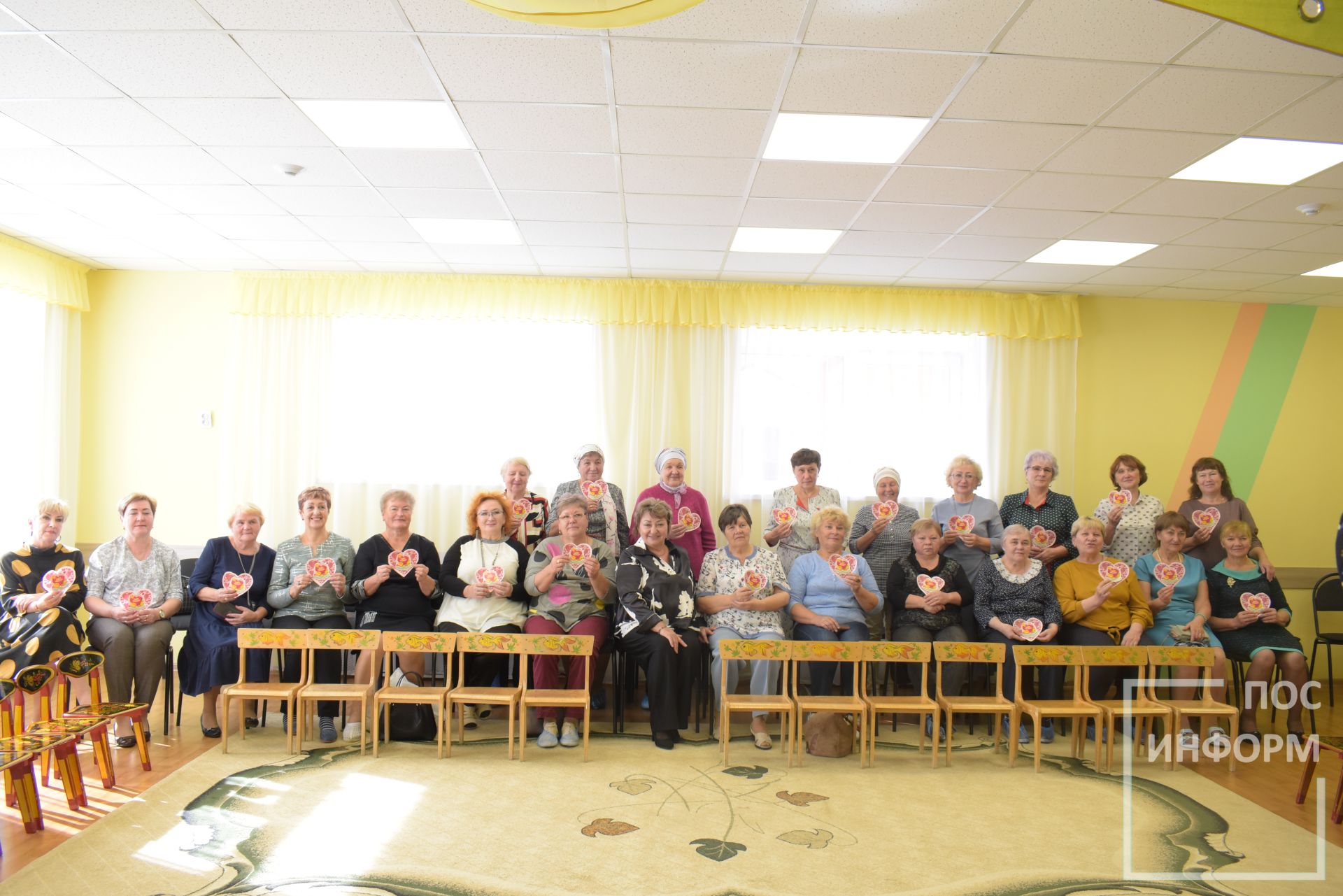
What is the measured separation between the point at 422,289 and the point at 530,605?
2907 millimetres

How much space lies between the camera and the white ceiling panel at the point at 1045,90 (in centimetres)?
326

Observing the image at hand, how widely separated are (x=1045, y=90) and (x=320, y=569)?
13.8ft

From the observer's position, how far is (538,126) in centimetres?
394

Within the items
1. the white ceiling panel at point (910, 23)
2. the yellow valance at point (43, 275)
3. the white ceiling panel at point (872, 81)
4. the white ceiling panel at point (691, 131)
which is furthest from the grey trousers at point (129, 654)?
the white ceiling panel at point (910, 23)

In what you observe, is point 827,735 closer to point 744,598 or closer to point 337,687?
point 744,598

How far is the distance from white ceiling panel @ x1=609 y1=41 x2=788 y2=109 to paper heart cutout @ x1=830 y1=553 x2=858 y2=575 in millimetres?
2522

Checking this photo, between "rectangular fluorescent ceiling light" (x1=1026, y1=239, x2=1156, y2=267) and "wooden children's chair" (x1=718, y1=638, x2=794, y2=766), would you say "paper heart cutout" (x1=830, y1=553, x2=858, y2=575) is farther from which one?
"rectangular fluorescent ceiling light" (x1=1026, y1=239, x2=1156, y2=267)

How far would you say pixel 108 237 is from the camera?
593 cm

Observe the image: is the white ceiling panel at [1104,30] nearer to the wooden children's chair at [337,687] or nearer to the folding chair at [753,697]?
the folding chair at [753,697]

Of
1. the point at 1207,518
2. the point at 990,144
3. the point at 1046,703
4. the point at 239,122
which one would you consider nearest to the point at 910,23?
the point at 990,144

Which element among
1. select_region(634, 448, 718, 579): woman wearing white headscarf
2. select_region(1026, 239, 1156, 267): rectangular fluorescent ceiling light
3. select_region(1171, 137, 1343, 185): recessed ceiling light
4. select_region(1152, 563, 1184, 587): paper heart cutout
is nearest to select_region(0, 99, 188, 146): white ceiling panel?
select_region(634, 448, 718, 579): woman wearing white headscarf

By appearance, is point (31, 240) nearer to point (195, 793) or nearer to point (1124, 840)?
point (195, 793)

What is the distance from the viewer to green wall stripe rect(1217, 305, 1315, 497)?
23.7 feet

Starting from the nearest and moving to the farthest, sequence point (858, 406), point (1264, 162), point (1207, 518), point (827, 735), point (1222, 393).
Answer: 1. point (1264, 162)
2. point (827, 735)
3. point (1207, 518)
4. point (858, 406)
5. point (1222, 393)
